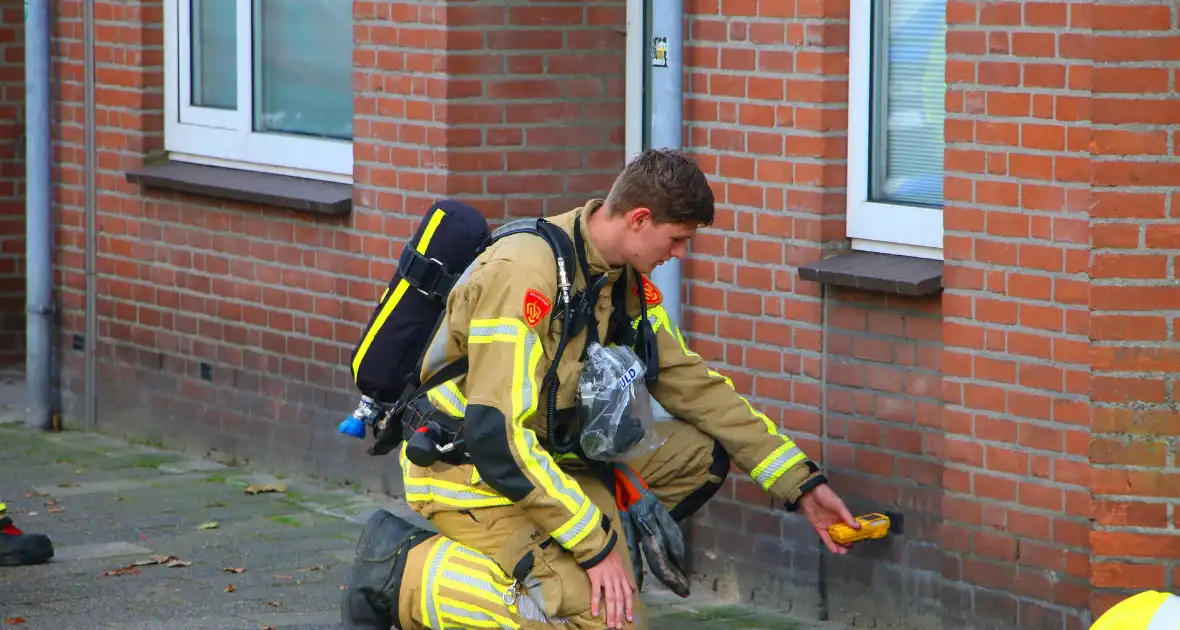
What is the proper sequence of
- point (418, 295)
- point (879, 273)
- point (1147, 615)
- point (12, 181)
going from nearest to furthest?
1. point (1147, 615)
2. point (418, 295)
3. point (879, 273)
4. point (12, 181)

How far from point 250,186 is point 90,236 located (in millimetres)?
1398

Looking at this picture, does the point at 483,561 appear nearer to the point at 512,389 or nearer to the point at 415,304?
the point at 512,389

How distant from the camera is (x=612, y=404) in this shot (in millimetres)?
5047

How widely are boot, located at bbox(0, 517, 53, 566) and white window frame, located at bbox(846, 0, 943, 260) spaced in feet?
10.2

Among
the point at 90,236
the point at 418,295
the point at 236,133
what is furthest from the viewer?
the point at 90,236

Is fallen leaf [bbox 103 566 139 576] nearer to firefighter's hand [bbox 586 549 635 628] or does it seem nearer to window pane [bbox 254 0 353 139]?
window pane [bbox 254 0 353 139]

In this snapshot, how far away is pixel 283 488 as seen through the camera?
26.8 ft

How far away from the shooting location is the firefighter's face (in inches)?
193

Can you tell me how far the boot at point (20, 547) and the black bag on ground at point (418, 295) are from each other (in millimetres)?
2276

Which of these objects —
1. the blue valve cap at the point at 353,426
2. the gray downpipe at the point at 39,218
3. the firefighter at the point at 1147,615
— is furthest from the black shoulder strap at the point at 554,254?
the gray downpipe at the point at 39,218

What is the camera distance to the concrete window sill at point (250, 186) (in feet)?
26.1

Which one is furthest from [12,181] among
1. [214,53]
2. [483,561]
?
[483,561]

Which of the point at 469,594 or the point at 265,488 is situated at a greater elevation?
the point at 469,594

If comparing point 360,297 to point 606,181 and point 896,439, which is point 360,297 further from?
point 896,439
